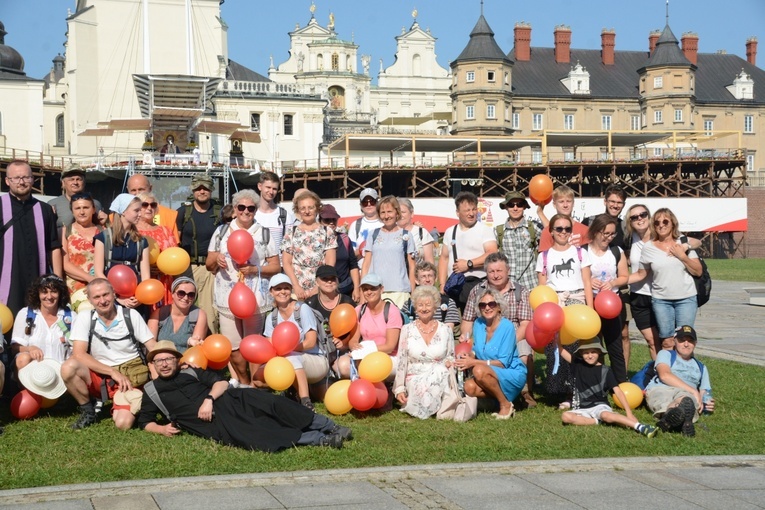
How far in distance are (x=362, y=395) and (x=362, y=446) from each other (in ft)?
3.26

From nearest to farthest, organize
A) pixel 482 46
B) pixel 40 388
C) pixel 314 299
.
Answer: pixel 40 388 < pixel 314 299 < pixel 482 46

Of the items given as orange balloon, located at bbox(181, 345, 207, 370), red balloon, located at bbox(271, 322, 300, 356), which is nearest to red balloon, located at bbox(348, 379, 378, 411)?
red balloon, located at bbox(271, 322, 300, 356)

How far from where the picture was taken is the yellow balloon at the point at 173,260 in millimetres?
8969

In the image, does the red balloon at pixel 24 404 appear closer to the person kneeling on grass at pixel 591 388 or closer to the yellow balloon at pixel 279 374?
the yellow balloon at pixel 279 374

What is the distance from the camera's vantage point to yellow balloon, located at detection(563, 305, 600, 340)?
8.00 m

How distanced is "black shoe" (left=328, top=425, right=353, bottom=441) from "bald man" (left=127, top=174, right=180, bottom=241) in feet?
11.8

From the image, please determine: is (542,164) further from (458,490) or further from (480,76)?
(458,490)

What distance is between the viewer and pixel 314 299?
8.92 m

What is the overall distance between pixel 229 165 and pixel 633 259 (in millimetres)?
42963

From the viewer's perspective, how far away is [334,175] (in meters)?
57.7

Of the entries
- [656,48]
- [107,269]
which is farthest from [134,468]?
[656,48]

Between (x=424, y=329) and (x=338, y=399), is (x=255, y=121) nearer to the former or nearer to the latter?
(x=424, y=329)

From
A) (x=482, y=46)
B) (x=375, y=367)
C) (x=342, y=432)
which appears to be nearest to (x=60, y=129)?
(x=482, y=46)

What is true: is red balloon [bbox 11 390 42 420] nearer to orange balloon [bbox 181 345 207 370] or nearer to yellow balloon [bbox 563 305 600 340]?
orange balloon [bbox 181 345 207 370]
